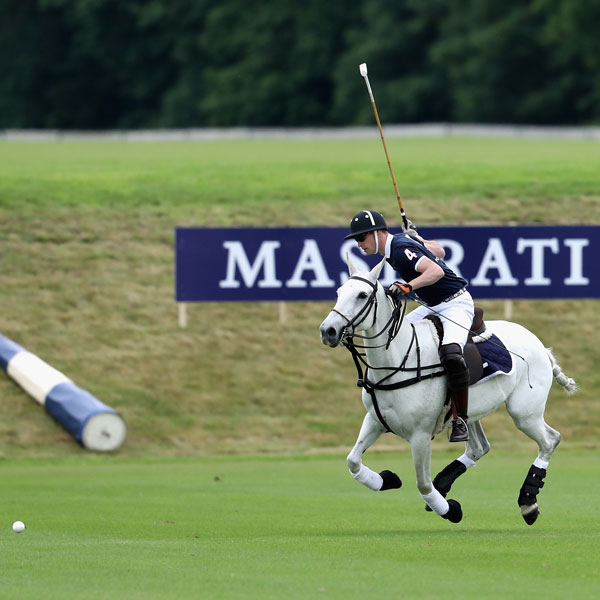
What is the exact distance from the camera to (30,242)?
2627cm

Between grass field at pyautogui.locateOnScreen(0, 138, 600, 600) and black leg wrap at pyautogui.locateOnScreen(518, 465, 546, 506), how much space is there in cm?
27

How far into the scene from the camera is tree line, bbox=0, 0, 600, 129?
62.5m

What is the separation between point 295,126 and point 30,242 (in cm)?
4362

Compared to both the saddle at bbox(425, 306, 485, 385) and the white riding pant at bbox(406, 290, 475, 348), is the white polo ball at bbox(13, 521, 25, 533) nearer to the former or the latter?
the white riding pant at bbox(406, 290, 475, 348)

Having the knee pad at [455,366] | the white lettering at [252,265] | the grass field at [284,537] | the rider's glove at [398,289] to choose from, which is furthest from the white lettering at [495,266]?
the rider's glove at [398,289]

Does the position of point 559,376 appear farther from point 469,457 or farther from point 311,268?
point 311,268

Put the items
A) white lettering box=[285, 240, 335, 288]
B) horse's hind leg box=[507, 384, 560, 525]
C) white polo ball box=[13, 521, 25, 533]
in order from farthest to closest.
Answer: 1. white lettering box=[285, 240, 335, 288]
2. horse's hind leg box=[507, 384, 560, 525]
3. white polo ball box=[13, 521, 25, 533]

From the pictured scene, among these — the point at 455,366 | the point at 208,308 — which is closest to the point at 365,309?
the point at 455,366

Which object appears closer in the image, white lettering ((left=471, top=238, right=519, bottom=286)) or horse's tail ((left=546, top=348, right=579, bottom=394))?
horse's tail ((left=546, top=348, right=579, bottom=394))

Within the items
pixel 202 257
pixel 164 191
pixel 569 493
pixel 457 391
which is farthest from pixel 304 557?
pixel 164 191

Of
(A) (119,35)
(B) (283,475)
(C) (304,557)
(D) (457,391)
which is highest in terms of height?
(A) (119,35)

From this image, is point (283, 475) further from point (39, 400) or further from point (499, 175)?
point (499, 175)

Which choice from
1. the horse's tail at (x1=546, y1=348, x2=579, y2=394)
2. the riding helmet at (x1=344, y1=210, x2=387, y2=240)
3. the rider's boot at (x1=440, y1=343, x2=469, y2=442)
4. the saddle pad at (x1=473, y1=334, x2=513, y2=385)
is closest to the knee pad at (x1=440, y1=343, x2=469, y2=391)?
the rider's boot at (x1=440, y1=343, x2=469, y2=442)

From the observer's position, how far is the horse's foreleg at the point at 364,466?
1202 centimetres
